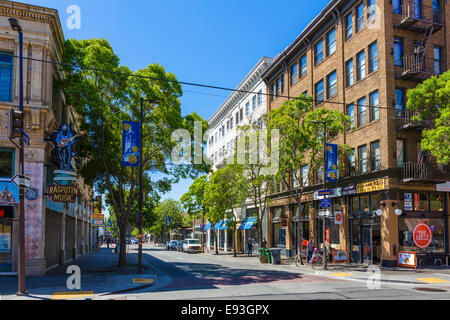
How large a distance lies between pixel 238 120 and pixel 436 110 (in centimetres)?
3261

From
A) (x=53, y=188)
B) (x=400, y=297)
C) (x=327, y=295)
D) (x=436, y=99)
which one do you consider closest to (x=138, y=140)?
(x=53, y=188)

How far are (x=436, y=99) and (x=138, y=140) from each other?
1568 cm

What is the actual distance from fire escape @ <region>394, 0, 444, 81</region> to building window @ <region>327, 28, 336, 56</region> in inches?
253

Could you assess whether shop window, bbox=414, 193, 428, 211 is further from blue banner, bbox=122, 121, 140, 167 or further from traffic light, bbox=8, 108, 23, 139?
traffic light, bbox=8, 108, 23, 139

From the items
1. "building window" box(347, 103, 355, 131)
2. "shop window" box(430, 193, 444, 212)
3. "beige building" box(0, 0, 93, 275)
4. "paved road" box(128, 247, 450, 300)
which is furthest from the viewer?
"building window" box(347, 103, 355, 131)

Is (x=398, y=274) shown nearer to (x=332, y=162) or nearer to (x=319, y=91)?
(x=332, y=162)

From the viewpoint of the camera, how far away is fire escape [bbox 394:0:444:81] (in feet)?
86.6

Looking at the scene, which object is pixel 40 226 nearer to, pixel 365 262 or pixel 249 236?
pixel 365 262

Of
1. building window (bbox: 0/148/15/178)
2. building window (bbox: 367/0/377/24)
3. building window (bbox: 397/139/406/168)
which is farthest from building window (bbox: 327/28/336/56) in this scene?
building window (bbox: 0/148/15/178)

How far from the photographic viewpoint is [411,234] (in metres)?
25.8

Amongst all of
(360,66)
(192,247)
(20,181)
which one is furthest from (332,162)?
(192,247)

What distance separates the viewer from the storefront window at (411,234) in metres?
25.7

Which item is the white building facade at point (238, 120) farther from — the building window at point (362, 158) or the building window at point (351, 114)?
the building window at point (362, 158)

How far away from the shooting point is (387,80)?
26281mm
